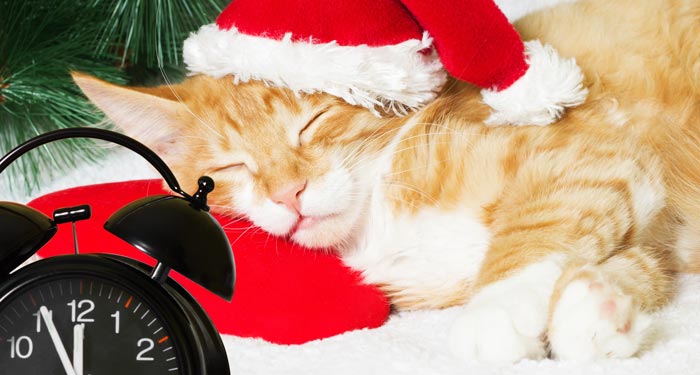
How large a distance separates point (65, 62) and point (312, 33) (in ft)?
2.79

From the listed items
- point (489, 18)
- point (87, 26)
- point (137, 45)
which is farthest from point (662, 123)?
point (87, 26)

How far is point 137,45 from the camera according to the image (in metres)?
1.87

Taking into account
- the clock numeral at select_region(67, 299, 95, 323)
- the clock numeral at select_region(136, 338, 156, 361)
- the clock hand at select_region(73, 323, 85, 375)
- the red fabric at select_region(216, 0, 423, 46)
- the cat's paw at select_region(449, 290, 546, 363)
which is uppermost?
the red fabric at select_region(216, 0, 423, 46)

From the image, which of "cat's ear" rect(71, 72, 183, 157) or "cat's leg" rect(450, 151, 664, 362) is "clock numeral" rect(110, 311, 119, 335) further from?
"cat's ear" rect(71, 72, 183, 157)

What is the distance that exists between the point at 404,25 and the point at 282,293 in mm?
469

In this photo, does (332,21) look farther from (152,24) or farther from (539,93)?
(152,24)

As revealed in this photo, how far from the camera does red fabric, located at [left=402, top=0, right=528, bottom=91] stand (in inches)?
49.4

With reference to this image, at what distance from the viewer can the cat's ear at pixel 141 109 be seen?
1.29m

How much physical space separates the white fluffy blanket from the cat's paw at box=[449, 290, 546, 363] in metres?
0.01

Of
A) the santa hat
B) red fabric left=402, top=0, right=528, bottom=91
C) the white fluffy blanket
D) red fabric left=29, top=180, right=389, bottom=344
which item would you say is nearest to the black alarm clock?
the white fluffy blanket

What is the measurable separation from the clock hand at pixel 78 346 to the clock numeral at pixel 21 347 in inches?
1.8

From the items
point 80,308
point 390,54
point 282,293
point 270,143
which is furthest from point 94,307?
point 390,54

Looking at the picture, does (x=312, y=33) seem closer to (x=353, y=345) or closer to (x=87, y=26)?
(x=353, y=345)

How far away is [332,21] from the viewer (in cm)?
125
